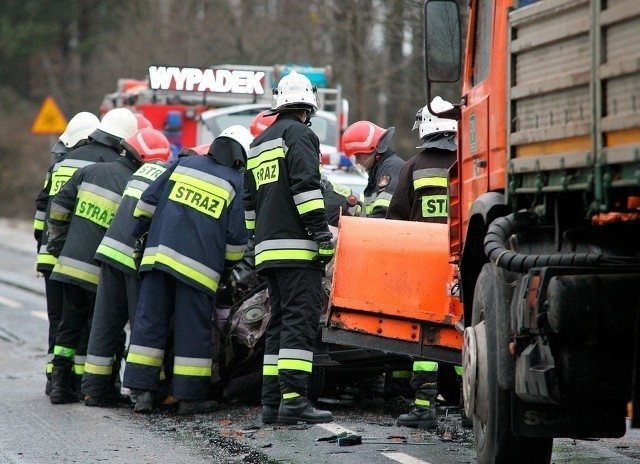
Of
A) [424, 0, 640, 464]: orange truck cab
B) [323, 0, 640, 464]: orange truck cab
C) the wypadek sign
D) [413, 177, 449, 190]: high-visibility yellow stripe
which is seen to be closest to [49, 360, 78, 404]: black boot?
[413, 177, 449, 190]: high-visibility yellow stripe

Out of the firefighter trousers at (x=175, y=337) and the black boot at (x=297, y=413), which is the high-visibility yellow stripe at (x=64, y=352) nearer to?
the firefighter trousers at (x=175, y=337)

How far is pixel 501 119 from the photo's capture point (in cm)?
570

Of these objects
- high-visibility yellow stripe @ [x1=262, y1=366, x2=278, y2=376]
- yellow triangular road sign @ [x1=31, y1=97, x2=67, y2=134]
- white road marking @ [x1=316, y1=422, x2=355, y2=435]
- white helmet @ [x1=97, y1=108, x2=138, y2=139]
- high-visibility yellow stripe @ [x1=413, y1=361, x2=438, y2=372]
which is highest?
yellow triangular road sign @ [x1=31, y1=97, x2=67, y2=134]

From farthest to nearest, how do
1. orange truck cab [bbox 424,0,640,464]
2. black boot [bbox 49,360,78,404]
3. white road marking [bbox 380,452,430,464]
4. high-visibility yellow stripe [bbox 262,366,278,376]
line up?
1. black boot [bbox 49,360,78,404]
2. high-visibility yellow stripe [bbox 262,366,278,376]
3. white road marking [bbox 380,452,430,464]
4. orange truck cab [bbox 424,0,640,464]

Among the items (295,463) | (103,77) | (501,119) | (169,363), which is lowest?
(295,463)

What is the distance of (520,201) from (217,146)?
3.52 m

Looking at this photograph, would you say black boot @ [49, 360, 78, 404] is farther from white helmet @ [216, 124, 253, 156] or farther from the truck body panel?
the truck body panel

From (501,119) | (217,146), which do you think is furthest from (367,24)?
(501,119)

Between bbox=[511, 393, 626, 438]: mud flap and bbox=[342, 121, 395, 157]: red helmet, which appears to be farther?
bbox=[342, 121, 395, 157]: red helmet

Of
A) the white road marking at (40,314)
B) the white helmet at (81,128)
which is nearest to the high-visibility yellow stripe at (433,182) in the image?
the white helmet at (81,128)

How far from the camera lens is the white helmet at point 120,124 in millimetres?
9742

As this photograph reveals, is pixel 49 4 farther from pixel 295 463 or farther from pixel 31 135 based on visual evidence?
pixel 295 463

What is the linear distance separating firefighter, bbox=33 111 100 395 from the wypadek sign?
4.67m

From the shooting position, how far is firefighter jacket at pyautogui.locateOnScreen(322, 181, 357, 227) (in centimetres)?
917
